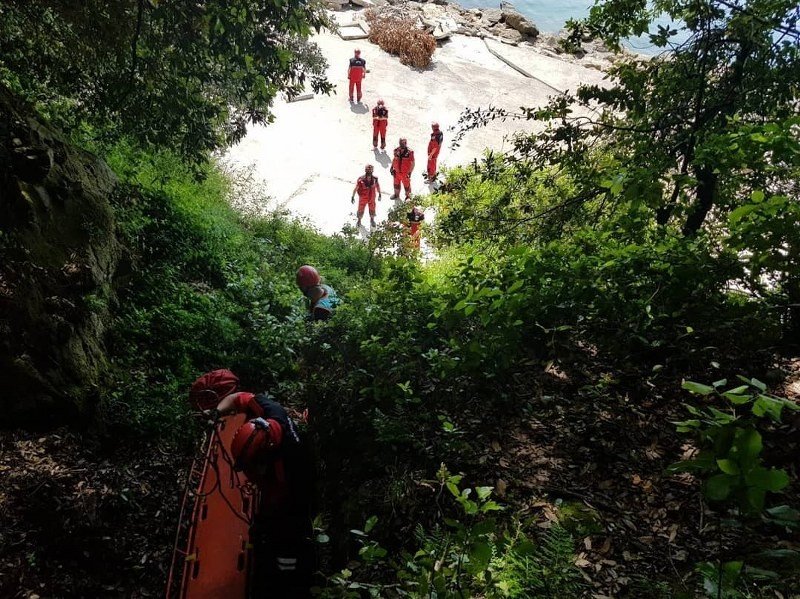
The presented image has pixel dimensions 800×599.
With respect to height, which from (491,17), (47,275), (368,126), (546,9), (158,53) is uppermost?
(546,9)

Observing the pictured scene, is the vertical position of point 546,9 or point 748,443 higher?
point 546,9

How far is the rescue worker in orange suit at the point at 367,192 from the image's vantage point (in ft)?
41.5

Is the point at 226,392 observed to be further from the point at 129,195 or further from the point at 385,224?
the point at 385,224

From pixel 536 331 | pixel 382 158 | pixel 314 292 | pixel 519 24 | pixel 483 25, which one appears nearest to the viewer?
pixel 536 331

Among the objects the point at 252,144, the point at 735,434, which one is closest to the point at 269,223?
the point at 252,144

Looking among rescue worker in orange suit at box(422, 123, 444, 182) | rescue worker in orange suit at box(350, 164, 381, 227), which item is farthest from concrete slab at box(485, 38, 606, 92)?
rescue worker in orange suit at box(350, 164, 381, 227)

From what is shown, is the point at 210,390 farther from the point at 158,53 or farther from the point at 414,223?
the point at 414,223

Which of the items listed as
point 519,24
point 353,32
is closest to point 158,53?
point 353,32

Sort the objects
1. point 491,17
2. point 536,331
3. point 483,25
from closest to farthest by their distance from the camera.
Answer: point 536,331, point 483,25, point 491,17

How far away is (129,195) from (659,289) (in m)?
8.04

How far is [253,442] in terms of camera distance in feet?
14.8

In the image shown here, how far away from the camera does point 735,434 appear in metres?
1.53

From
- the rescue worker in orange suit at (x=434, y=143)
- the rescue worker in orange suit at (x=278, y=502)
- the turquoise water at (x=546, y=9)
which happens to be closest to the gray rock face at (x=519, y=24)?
the turquoise water at (x=546, y=9)

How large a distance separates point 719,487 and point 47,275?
263 inches
